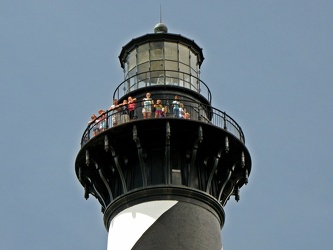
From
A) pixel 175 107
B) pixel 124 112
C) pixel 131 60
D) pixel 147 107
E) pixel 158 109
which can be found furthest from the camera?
pixel 131 60

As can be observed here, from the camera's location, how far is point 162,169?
127 ft

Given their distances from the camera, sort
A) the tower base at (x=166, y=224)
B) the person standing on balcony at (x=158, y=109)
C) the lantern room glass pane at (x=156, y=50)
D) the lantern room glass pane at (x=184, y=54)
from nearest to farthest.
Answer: the tower base at (x=166, y=224)
the person standing on balcony at (x=158, y=109)
the lantern room glass pane at (x=156, y=50)
the lantern room glass pane at (x=184, y=54)

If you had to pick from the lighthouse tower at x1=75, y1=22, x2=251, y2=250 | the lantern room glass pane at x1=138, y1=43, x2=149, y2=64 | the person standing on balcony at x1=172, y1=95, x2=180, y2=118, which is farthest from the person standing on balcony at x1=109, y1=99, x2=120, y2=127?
the lantern room glass pane at x1=138, y1=43, x2=149, y2=64

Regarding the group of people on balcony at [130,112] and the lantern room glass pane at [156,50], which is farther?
the lantern room glass pane at [156,50]

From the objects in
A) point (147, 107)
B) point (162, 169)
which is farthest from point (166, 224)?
point (147, 107)

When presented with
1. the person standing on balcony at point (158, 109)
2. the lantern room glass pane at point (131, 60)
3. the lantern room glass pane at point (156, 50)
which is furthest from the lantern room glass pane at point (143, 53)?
the person standing on balcony at point (158, 109)

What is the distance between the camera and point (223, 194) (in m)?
40.8

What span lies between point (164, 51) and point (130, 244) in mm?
9651

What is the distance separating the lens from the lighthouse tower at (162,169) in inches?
1481

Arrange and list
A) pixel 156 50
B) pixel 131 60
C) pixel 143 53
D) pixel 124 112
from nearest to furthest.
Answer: pixel 124 112, pixel 156 50, pixel 143 53, pixel 131 60

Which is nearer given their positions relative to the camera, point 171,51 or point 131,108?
point 131,108

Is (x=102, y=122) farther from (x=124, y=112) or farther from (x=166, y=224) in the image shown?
(x=166, y=224)

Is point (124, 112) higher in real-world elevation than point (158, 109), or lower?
higher

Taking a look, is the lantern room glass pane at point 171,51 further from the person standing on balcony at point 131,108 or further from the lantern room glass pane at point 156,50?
the person standing on balcony at point 131,108
